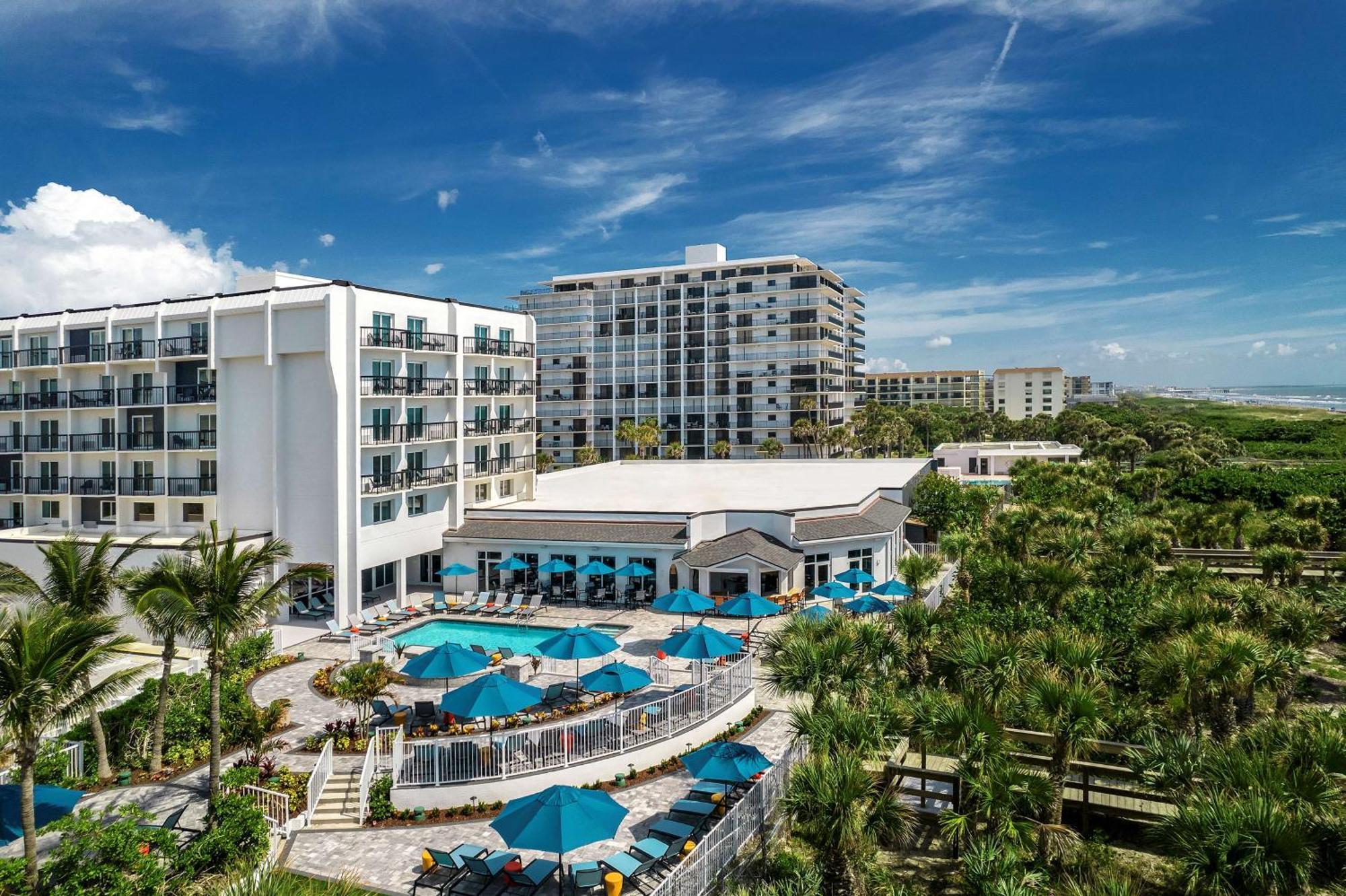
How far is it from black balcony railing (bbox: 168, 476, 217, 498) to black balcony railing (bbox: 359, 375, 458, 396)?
8.57 meters

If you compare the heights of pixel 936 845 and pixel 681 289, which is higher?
pixel 681 289

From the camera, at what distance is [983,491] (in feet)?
175

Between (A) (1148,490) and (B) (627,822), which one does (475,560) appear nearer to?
(B) (627,822)

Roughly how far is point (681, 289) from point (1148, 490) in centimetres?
6160

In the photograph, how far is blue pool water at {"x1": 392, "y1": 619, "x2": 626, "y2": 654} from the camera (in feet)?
101

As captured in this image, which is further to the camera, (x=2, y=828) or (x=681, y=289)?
(x=681, y=289)

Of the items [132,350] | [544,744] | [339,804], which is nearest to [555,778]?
[544,744]

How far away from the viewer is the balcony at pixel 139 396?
36250 mm

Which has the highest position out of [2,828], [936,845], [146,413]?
[146,413]

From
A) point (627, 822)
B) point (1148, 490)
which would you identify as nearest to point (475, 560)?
point (627, 822)

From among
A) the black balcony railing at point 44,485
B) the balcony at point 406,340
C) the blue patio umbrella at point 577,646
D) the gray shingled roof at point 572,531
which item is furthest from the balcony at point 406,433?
the black balcony railing at point 44,485

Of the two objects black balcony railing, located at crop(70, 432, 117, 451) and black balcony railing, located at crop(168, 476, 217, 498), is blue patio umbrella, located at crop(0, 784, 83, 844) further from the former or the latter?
black balcony railing, located at crop(70, 432, 117, 451)

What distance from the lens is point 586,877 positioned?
13984mm

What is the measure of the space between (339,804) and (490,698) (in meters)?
3.79
